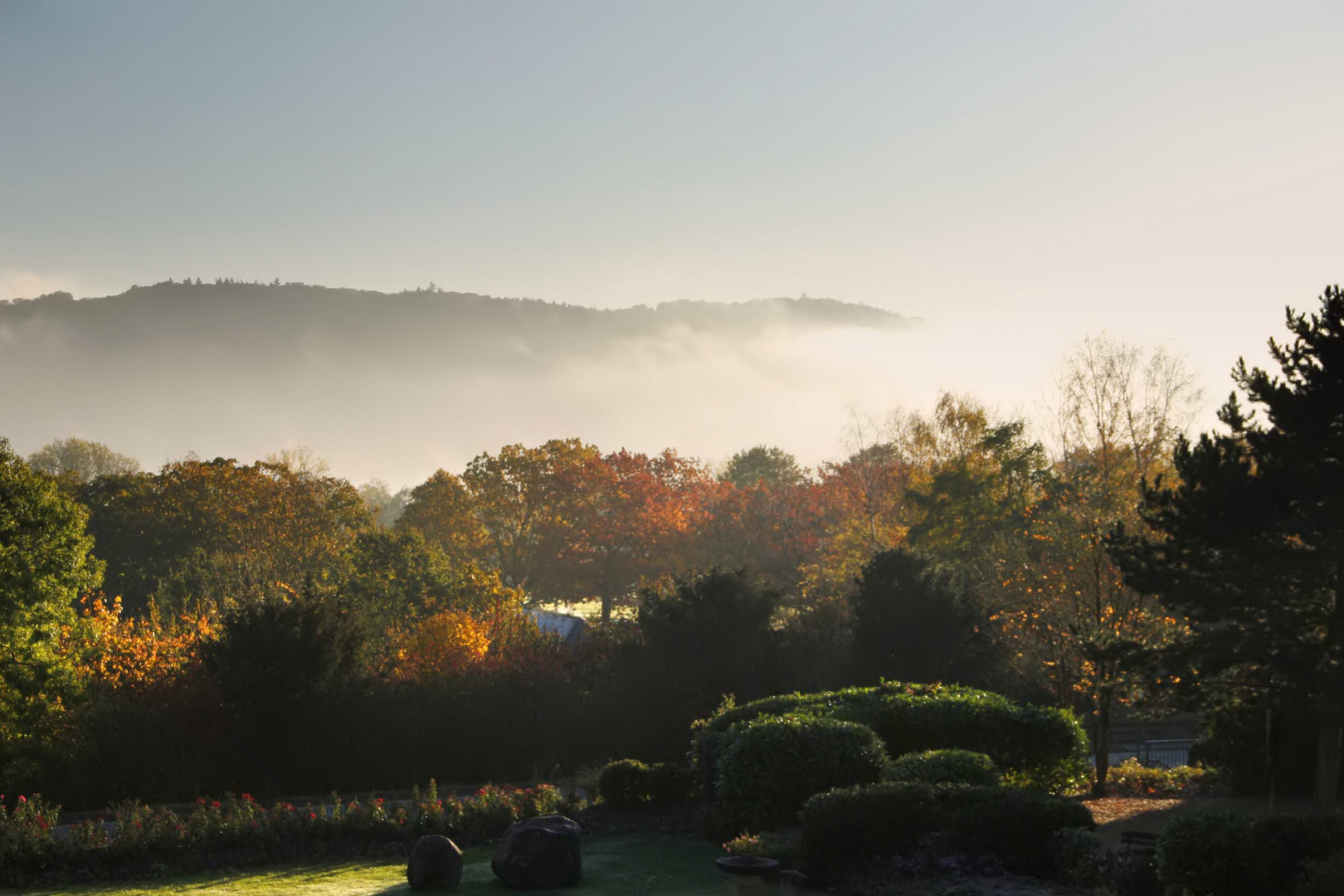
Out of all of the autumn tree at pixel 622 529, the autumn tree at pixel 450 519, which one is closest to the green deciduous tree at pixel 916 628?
the autumn tree at pixel 622 529

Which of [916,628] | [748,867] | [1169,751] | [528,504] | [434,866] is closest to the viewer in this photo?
[748,867]

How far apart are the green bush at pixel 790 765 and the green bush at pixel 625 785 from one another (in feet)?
11.2

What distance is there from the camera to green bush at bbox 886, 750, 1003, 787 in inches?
695

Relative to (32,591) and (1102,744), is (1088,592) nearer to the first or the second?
(1102,744)

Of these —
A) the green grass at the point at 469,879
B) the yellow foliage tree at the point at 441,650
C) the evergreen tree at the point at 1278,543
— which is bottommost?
the green grass at the point at 469,879

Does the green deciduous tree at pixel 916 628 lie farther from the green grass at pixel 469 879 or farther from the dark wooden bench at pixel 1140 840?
the dark wooden bench at pixel 1140 840

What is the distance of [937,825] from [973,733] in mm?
6199

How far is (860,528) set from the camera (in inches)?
1831

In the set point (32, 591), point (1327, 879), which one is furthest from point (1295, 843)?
point (32, 591)

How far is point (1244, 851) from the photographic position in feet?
A: 40.4

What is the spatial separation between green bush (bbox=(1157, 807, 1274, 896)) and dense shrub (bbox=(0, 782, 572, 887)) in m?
11.3

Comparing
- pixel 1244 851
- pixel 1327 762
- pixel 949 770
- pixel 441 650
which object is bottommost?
pixel 949 770

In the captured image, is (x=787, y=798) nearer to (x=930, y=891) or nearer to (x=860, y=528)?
(x=930, y=891)

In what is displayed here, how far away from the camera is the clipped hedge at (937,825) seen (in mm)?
14977
